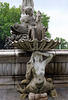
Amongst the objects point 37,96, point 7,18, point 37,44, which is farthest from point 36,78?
point 7,18

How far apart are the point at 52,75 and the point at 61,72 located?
25 centimetres

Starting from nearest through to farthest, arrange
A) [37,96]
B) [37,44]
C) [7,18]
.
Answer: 1. [37,96]
2. [37,44]
3. [7,18]

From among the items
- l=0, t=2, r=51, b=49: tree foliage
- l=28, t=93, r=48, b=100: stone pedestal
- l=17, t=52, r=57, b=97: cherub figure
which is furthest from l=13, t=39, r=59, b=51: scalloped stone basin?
l=0, t=2, r=51, b=49: tree foliage

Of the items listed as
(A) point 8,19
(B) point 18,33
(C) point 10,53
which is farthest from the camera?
(A) point 8,19

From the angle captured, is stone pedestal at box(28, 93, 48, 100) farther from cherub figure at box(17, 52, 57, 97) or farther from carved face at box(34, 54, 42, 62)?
carved face at box(34, 54, 42, 62)

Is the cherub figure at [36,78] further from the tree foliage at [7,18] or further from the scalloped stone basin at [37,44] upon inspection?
the tree foliage at [7,18]

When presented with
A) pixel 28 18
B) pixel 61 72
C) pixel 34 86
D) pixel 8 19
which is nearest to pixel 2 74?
pixel 34 86

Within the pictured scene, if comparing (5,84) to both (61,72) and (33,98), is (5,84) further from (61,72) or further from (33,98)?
(61,72)

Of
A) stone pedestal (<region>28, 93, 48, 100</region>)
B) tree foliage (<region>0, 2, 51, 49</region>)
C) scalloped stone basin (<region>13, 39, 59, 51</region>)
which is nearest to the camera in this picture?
stone pedestal (<region>28, 93, 48, 100</region>)

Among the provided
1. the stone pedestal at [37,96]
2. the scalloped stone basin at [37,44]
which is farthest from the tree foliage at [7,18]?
the stone pedestal at [37,96]

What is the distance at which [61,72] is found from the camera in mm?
3221

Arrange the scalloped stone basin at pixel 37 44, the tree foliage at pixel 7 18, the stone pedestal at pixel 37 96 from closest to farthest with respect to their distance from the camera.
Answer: the stone pedestal at pixel 37 96 → the scalloped stone basin at pixel 37 44 → the tree foliage at pixel 7 18

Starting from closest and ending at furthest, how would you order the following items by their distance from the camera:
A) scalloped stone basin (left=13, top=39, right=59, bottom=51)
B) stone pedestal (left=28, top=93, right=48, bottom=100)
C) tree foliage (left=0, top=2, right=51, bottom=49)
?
1. stone pedestal (left=28, top=93, right=48, bottom=100)
2. scalloped stone basin (left=13, top=39, right=59, bottom=51)
3. tree foliage (left=0, top=2, right=51, bottom=49)

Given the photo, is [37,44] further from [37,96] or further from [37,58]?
[37,96]
